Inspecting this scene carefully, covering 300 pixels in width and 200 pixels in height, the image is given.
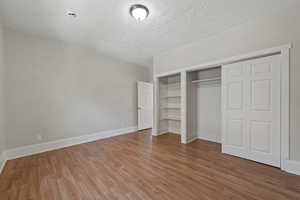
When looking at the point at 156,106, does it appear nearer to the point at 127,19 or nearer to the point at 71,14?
the point at 127,19

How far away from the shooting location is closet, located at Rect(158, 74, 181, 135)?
Answer: 4.58 meters

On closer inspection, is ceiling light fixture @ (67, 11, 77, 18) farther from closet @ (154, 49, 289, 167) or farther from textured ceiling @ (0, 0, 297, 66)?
closet @ (154, 49, 289, 167)

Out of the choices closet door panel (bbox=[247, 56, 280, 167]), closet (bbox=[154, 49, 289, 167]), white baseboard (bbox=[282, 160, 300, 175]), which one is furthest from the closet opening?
white baseboard (bbox=[282, 160, 300, 175])

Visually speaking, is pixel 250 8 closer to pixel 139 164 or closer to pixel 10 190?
pixel 139 164

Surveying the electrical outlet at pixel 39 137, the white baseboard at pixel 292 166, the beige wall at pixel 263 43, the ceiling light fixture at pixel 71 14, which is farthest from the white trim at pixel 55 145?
the white baseboard at pixel 292 166

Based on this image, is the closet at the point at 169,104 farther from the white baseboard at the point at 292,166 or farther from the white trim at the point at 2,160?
the white trim at the point at 2,160

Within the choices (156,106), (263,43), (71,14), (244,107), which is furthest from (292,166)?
(71,14)

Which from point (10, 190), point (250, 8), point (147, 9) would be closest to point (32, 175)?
point (10, 190)

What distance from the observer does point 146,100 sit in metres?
5.43

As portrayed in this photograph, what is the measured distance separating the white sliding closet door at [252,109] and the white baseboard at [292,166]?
12 centimetres

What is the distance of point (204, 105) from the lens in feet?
12.9

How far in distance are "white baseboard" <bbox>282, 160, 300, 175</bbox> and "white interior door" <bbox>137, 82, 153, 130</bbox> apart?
4042mm

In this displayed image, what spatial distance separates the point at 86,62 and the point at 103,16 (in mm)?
1853

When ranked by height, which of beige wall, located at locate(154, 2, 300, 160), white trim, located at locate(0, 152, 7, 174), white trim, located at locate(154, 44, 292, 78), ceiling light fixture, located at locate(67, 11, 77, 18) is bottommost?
white trim, located at locate(0, 152, 7, 174)
